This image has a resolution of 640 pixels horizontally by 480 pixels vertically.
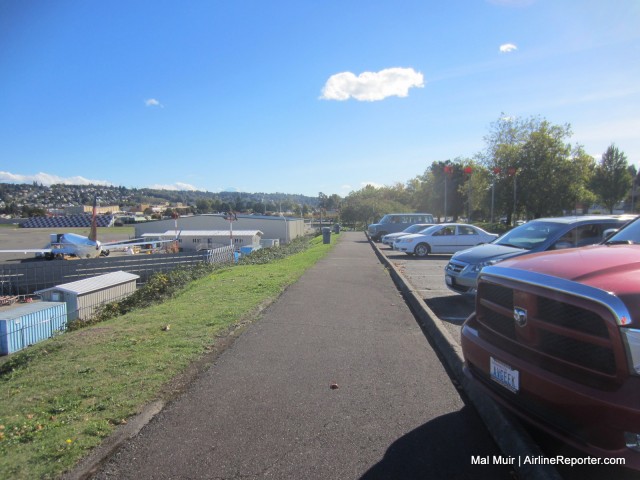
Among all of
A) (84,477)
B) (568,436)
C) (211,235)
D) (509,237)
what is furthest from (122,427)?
(211,235)

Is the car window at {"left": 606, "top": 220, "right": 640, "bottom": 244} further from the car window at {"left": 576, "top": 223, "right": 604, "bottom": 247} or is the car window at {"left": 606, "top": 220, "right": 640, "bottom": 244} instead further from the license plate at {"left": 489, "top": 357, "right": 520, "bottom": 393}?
the car window at {"left": 576, "top": 223, "right": 604, "bottom": 247}

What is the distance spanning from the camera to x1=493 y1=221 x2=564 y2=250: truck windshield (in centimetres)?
780

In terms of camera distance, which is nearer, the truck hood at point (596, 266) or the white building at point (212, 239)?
the truck hood at point (596, 266)

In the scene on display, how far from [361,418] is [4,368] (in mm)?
5998

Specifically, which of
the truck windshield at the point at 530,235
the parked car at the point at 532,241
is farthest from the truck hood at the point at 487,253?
the truck windshield at the point at 530,235

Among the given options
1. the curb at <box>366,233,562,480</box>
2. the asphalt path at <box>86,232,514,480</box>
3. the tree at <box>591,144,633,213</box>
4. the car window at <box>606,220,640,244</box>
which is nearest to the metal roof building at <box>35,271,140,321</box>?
the asphalt path at <box>86,232,514,480</box>

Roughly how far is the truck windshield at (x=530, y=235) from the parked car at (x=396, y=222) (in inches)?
805

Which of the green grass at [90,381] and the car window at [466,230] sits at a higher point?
the car window at [466,230]

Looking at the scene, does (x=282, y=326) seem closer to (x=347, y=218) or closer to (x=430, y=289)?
(x=430, y=289)

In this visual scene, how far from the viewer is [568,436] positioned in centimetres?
247

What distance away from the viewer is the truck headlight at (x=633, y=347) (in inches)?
85.6

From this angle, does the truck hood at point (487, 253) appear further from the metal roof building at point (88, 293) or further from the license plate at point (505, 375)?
the metal roof building at point (88, 293)

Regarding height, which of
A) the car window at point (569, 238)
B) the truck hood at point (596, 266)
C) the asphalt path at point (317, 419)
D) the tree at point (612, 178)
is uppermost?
the tree at point (612, 178)

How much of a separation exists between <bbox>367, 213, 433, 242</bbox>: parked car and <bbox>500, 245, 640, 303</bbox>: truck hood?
2613 centimetres
